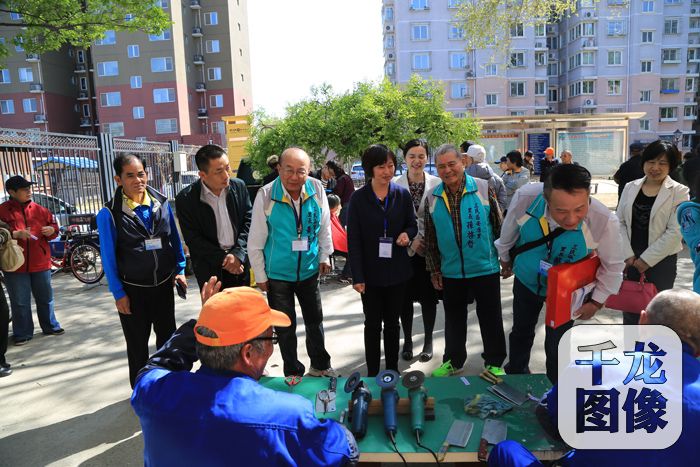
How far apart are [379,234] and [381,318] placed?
64 centimetres

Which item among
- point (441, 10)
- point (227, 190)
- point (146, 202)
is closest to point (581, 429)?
point (227, 190)

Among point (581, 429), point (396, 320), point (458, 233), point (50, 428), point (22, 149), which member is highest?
point (22, 149)

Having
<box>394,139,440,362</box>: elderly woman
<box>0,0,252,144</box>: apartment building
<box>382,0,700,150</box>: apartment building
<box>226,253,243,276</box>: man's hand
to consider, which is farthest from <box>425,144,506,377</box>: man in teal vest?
<box>382,0,700,150</box>: apartment building

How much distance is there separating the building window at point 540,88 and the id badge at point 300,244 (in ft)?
154

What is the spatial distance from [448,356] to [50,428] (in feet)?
9.21

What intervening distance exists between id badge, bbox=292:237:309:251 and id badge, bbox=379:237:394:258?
1.75 feet

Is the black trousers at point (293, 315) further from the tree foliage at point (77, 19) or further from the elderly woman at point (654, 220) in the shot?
the tree foliage at point (77, 19)

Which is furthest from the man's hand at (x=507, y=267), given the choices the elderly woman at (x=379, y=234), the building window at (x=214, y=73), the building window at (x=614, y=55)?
the building window at (x=614, y=55)

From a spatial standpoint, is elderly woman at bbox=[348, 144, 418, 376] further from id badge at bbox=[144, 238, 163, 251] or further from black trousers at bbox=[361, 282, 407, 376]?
id badge at bbox=[144, 238, 163, 251]

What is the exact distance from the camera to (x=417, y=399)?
223 cm

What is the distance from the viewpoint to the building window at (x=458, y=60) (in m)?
42.6

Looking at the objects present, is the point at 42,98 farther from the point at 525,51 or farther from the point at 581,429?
the point at 581,429

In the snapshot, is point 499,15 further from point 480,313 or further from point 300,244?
point 300,244

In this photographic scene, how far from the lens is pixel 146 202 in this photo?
3172 mm
